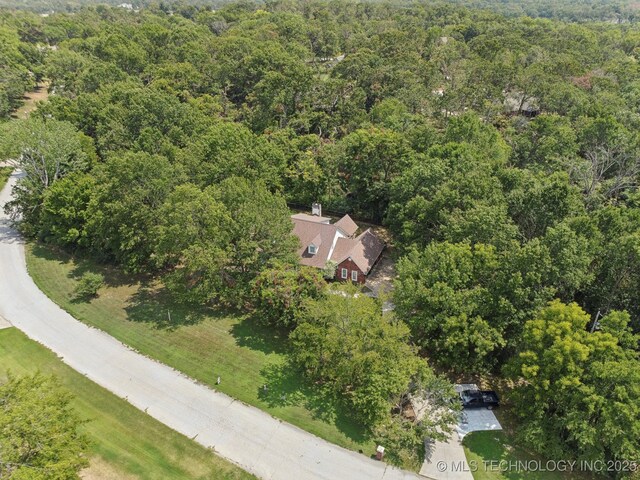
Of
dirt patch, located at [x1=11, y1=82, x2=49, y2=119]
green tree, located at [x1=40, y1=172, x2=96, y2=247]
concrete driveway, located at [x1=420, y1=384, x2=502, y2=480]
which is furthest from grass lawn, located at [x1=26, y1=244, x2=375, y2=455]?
dirt patch, located at [x1=11, y1=82, x2=49, y2=119]

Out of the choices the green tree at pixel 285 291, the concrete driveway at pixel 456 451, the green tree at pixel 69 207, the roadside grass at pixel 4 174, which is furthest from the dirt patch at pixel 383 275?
the roadside grass at pixel 4 174

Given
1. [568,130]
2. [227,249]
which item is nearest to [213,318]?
[227,249]

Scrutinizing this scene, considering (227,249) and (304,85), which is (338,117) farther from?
(227,249)

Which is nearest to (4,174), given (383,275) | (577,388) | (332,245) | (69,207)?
(69,207)

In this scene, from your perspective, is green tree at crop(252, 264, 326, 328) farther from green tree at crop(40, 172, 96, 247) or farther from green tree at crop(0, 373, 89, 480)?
green tree at crop(40, 172, 96, 247)

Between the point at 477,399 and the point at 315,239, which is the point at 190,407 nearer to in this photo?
the point at 477,399

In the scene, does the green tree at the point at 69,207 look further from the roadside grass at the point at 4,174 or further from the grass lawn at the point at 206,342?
the roadside grass at the point at 4,174
